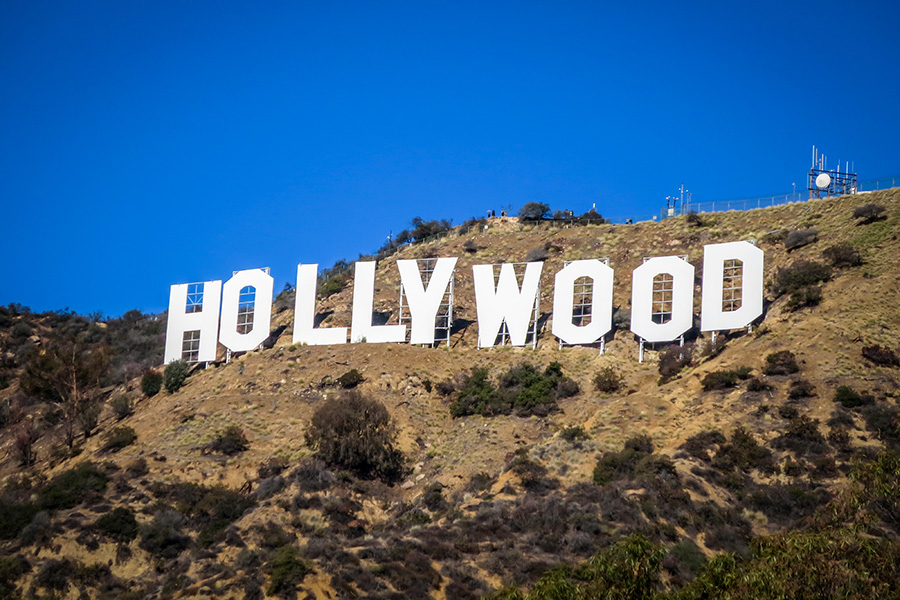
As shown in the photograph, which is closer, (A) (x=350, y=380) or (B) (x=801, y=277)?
(B) (x=801, y=277)

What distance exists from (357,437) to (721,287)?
18998 millimetres

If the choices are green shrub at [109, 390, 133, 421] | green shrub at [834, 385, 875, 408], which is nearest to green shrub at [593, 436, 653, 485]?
green shrub at [834, 385, 875, 408]

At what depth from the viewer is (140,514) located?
3791cm

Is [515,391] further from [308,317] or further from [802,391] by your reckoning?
[308,317]

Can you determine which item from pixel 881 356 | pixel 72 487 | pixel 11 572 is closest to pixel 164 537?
pixel 11 572

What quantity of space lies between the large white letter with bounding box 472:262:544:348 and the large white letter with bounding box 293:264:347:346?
7771 mm

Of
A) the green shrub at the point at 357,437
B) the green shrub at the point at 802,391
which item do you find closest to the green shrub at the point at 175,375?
the green shrub at the point at 357,437

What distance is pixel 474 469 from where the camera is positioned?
40281 mm

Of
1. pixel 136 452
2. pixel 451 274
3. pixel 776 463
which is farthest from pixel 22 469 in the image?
pixel 776 463

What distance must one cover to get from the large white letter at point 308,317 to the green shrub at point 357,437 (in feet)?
30.9

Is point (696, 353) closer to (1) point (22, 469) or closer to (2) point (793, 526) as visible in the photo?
(2) point (793, 526)

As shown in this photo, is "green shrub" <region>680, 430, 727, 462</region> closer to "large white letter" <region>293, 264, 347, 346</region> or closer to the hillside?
the hillside

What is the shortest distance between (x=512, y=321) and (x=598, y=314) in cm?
471

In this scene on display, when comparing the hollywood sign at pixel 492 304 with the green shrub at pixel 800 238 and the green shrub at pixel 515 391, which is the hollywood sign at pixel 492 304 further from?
the green shrub at pixel 800 238
